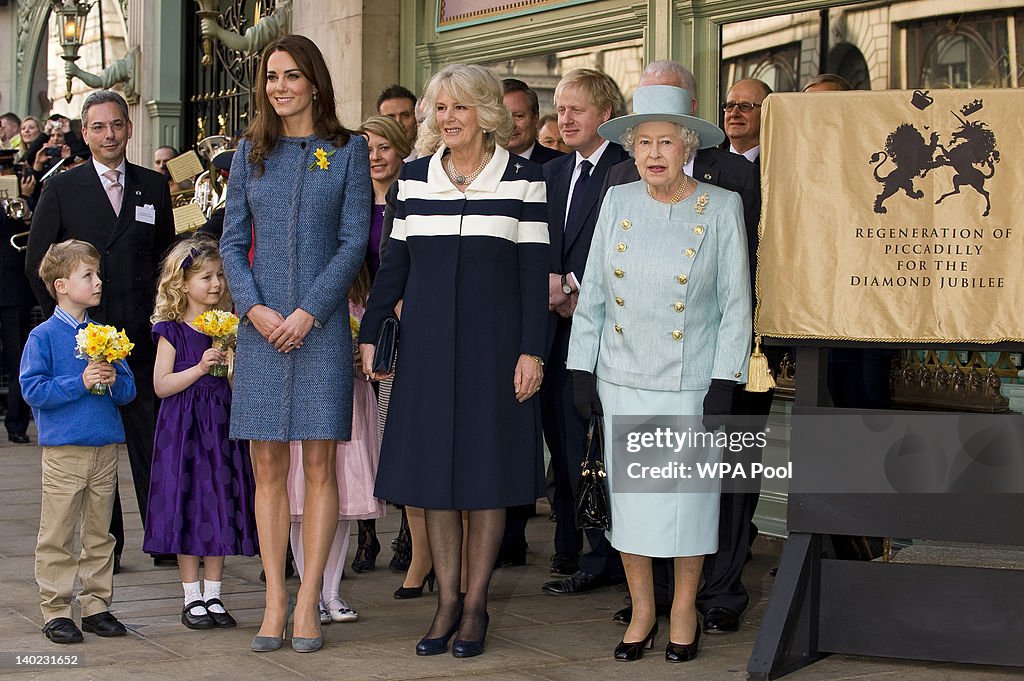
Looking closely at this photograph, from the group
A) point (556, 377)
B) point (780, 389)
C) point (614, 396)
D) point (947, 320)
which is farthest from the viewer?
point (780, 389)

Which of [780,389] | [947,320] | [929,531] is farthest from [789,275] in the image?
[780,389]

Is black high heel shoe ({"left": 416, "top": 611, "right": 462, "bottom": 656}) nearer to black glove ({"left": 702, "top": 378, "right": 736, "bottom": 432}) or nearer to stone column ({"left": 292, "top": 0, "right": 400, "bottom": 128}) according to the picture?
black glove ({"left": 702, "top": 378, "right": 736, "bottom": 432})

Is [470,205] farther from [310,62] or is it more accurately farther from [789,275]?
[789,275]

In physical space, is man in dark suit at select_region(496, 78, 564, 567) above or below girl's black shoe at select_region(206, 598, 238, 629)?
above

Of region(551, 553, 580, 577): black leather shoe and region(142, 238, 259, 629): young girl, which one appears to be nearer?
region(142, 238, 259, 629): young girl

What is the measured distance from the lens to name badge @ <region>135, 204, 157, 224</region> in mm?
7168

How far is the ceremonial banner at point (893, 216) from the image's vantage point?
4984mm

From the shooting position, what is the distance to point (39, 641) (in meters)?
5.52

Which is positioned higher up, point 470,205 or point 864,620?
point 470,205

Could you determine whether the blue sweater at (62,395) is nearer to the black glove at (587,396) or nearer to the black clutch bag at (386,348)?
the black clutch bag at (386,348)

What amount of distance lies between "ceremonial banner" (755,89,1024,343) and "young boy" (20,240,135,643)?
96.0 inches

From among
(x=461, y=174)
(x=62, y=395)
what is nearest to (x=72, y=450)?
(x=62, y=395)

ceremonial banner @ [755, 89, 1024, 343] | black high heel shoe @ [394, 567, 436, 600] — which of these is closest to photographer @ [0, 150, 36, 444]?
black high heel shoe @ [394, 567, 436, 600]

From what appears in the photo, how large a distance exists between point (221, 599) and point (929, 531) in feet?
9.23
